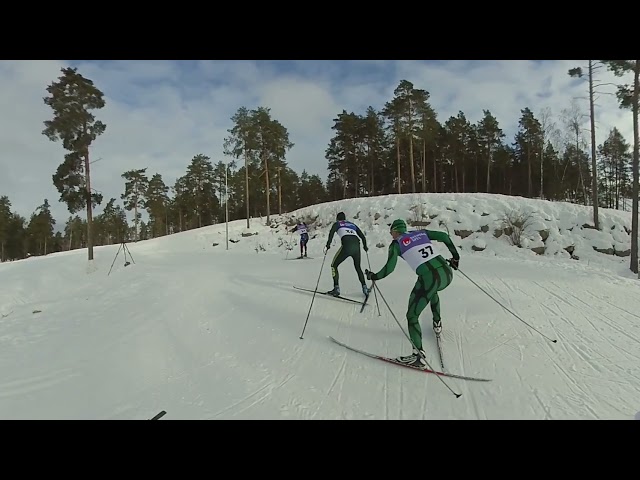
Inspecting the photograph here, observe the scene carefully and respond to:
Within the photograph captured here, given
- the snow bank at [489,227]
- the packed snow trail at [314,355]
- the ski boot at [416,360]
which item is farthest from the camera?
the snow bank at [489,227]

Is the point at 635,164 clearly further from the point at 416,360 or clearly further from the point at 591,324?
the point at 416,360

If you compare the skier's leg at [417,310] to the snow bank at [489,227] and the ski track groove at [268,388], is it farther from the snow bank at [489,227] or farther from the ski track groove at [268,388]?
the snow bank at [489,227]

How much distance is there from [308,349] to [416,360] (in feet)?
5.84

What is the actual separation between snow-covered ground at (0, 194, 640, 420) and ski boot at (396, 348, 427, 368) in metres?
0.19

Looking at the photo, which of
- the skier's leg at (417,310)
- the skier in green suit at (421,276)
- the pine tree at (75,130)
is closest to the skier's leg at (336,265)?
the skier in green suit at (421,276)

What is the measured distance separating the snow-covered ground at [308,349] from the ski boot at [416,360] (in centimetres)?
19

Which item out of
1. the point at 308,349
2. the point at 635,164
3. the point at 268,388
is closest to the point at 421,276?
the point at 308,349

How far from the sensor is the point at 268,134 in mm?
30750

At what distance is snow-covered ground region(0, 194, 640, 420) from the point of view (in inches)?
146

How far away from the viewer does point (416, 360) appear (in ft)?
14.5

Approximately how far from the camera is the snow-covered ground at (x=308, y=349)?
12.2ft

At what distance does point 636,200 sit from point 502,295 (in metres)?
10.2

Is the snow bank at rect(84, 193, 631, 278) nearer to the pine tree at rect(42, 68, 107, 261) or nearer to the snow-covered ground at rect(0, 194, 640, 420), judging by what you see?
the snow-covered ground at rect(0, 194, 640, 420)
